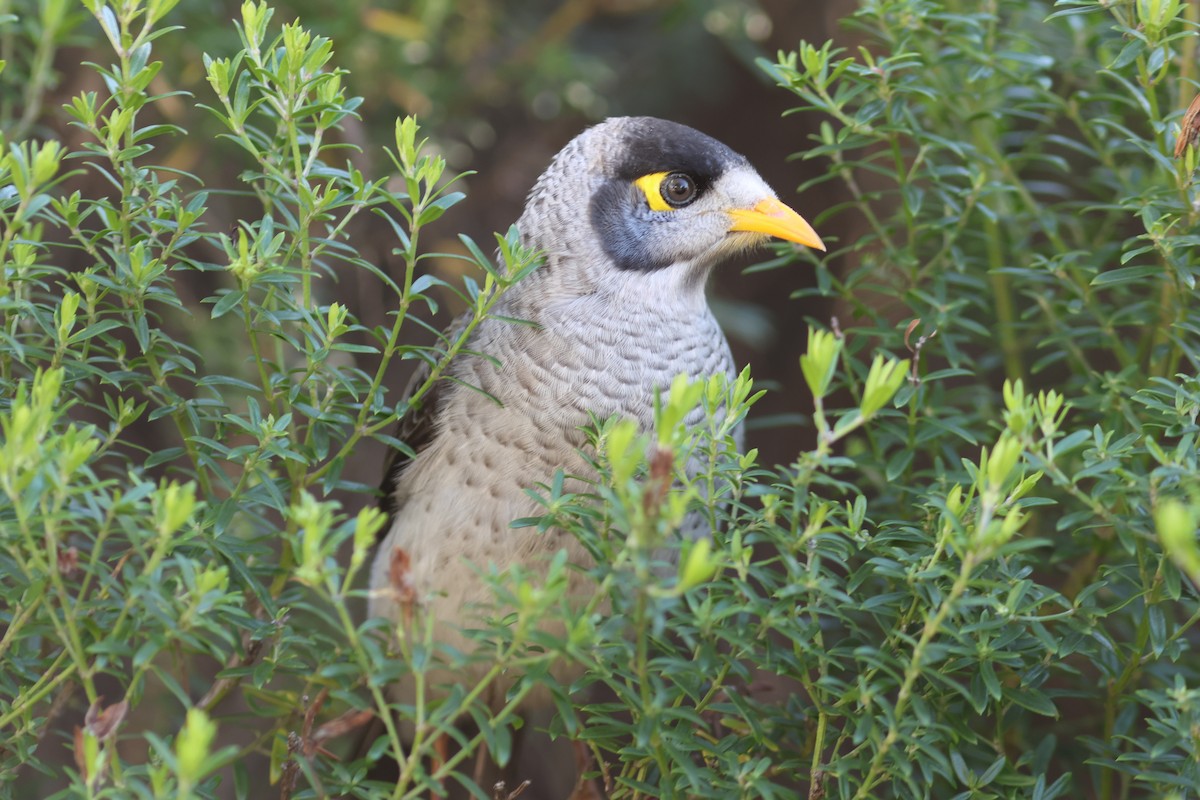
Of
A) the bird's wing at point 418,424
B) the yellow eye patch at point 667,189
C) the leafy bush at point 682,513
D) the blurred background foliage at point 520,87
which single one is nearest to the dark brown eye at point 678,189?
the yellow eye patch at point 667,189

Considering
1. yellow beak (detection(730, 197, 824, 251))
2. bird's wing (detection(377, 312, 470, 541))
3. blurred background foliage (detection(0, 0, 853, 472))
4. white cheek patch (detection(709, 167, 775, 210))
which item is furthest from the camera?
blurred background foliage (detection(0, 0, 853, 472))

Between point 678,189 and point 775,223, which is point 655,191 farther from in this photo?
point 775,223

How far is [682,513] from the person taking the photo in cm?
106

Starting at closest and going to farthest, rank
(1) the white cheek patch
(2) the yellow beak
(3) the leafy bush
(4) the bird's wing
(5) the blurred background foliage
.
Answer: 1. (3) the leafy bush
2. (2) the yellow beak
3. (1) the white cheek patch
4. (4) the bird's wing
5. (5) the blurred background foliage

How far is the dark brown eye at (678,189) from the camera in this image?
215 centimetres

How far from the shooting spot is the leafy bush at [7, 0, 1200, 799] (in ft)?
3.79

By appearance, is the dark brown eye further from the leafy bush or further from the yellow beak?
the leafy bush

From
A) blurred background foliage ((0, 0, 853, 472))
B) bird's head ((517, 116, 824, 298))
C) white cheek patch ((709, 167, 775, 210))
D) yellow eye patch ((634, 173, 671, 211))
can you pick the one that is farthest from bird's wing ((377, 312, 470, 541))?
blurred background foliage ((0, 0, 853, 472))

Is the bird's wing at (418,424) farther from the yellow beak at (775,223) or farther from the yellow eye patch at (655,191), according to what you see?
the yellow beak at (775,223)

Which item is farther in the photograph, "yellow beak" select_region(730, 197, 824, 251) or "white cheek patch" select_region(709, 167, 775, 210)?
"white cheek patch" select_region(709, 167, 775, 210)

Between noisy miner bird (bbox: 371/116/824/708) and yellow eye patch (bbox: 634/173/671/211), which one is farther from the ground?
yellow eye patch (bbox: 634/173/671/211)

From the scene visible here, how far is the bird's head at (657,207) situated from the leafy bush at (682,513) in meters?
0.25

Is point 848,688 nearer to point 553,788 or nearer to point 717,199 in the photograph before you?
point 717,199

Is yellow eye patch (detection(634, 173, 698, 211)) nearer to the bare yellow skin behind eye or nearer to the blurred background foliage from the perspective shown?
the bare yellow skin behind eye
